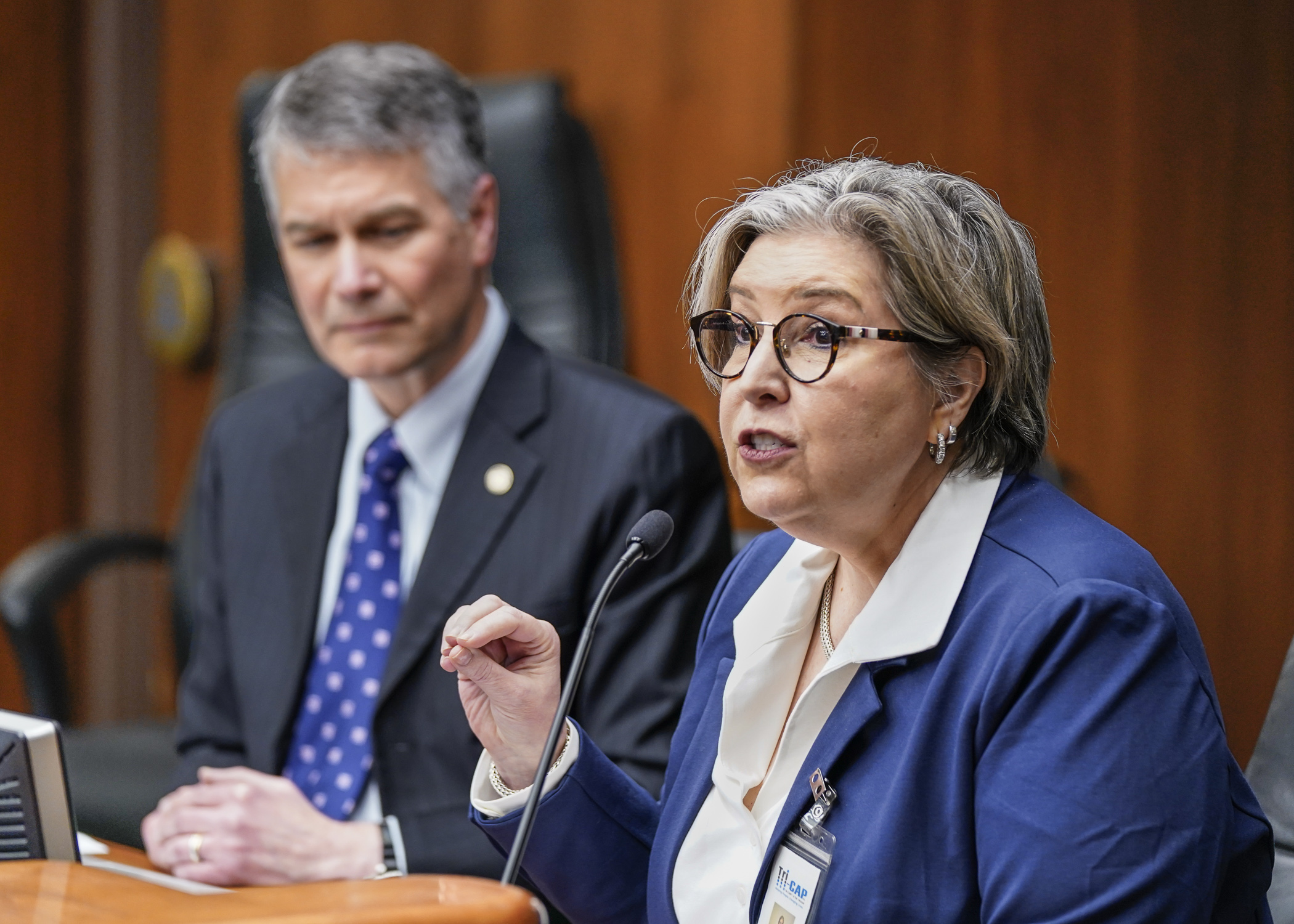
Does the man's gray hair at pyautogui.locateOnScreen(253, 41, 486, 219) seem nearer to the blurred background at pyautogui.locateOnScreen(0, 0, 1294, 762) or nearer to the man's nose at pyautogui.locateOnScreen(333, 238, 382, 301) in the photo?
the man's nose at pyautogui.locateOnScreen(333, 238, 382, 301)

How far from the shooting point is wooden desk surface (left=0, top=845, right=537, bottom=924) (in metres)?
0.74

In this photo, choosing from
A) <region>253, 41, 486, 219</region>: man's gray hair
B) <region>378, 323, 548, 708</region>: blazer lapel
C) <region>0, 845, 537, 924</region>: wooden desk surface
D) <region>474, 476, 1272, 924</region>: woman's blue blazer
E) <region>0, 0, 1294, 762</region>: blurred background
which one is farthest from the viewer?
<region>0, 0, 1294, 762</region>: blurred background

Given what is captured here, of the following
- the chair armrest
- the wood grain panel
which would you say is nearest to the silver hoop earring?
the wood grain panel

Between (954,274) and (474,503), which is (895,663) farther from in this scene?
(474,503)

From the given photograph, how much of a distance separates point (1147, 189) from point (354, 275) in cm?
130

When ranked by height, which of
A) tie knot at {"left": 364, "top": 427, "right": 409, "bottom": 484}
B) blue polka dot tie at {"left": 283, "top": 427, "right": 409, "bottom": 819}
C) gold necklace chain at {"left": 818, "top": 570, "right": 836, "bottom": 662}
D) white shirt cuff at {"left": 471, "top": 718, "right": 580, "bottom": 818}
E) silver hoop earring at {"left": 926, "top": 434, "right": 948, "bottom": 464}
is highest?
silver hoop earring at {"left": 926, "top": 434, "right": 948, "bottom": 464}

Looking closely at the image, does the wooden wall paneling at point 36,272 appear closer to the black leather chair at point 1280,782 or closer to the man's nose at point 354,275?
the man's nose at point 354,275

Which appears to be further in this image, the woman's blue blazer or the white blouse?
the white blouse

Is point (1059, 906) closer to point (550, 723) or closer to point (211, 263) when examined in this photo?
point (550, 723)

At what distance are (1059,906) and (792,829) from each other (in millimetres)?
238

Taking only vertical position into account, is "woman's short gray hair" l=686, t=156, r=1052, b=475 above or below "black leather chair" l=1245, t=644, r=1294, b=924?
above

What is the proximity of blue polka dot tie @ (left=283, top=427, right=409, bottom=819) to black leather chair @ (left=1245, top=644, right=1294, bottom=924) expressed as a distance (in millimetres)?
1013

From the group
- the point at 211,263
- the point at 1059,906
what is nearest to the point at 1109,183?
the point at 1059,906

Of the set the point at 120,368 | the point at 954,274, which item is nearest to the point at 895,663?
the point at 954,274
